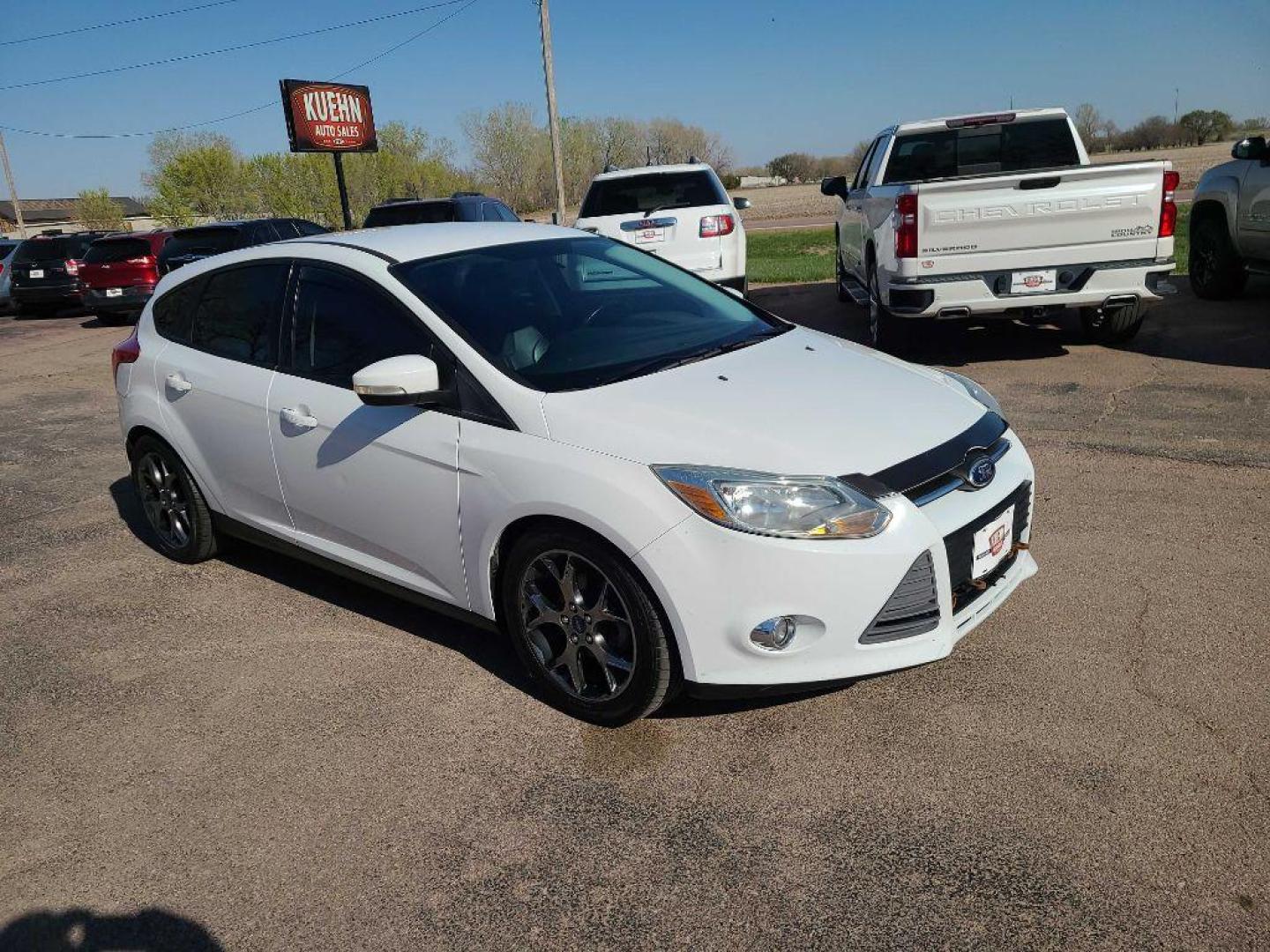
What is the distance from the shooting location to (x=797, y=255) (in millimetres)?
19703

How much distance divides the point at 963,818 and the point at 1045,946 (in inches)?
19.4

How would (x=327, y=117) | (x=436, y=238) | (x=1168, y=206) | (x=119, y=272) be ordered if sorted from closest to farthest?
(x=436, y=238), (x=1168, y=206), (x=119, y=272), (x=327, y=117)

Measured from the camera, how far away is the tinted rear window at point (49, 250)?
2119 centimetres

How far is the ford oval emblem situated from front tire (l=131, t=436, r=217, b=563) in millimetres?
3687

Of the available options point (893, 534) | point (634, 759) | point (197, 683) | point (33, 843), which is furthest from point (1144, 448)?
point (33, 843)

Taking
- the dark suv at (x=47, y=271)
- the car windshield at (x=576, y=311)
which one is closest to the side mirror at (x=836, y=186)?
the car windshield at (x=576, y=311)

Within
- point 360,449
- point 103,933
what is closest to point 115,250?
point 360,449

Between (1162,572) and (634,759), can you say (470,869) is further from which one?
(1162,572)

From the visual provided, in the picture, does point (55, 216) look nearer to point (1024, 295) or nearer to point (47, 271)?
point (47, 271)

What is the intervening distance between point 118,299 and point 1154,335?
54.1ft

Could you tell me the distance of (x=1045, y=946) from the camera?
7.77ft

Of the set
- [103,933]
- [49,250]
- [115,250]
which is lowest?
[103,933]

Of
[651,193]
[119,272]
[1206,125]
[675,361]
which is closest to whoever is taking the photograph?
[675,361]

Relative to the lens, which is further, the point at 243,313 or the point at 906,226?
the point at 906,226
